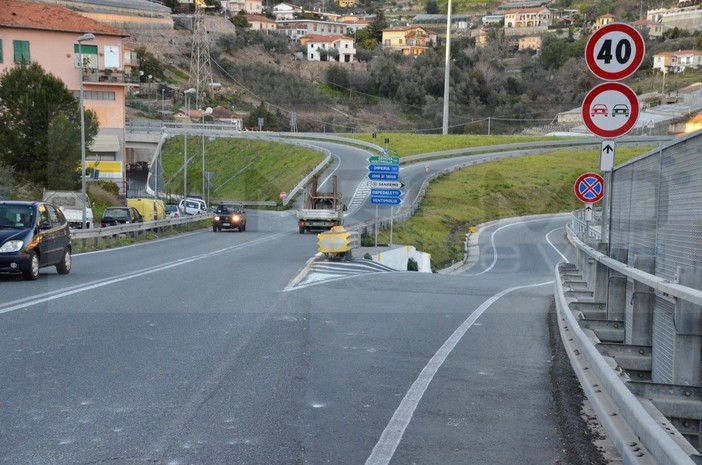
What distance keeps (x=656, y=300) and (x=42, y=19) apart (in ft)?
223

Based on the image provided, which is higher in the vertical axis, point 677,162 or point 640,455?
point 677,162

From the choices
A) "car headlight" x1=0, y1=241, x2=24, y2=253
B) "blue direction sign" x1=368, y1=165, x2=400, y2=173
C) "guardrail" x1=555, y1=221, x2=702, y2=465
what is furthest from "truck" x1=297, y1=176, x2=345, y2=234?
"guardrail" x1=555, y1=221, x2=702, y2=465

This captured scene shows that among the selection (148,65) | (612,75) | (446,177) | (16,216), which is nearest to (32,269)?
(16,216)

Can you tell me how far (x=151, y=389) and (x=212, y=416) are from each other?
1.14m

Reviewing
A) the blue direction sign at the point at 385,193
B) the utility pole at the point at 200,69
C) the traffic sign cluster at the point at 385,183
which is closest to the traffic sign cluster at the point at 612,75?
the traffic sign cluster at the point at 385,183

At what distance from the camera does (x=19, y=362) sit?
918cm

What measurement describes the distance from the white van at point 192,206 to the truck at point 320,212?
15.4m

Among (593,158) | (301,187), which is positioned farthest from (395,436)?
(593,158)

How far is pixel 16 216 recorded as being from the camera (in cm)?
1920

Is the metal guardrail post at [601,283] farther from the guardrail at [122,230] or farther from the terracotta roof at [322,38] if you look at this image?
the terracotta roof at [322,38]

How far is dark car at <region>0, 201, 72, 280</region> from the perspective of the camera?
1788cm

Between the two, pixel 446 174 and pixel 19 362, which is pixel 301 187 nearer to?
pixel 446 174

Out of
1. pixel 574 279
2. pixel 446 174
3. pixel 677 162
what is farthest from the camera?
pixel 446 174

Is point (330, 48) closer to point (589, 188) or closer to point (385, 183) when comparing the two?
point (385, 183)
